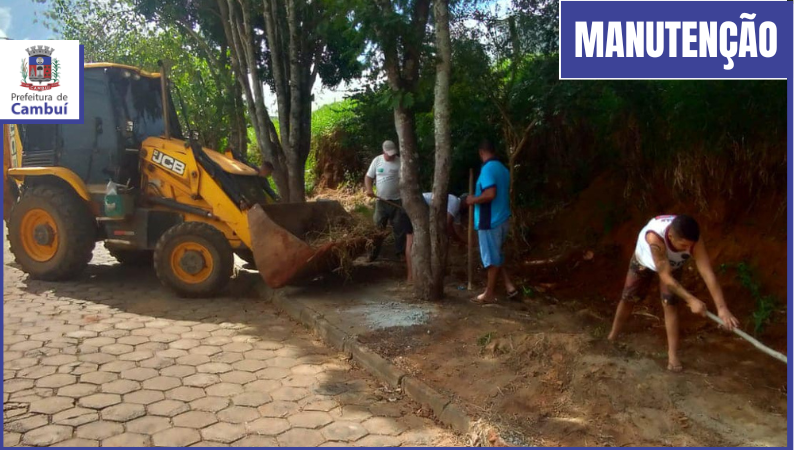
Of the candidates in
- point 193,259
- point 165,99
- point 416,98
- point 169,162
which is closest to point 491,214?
point 416,98

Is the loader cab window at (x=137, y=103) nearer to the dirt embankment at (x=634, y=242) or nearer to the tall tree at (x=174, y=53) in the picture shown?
the tall tree at (x=174, y=53)

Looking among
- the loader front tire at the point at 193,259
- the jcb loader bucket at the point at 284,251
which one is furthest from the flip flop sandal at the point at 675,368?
the loader front tire at the point at 193,259

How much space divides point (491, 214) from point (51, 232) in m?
5.28

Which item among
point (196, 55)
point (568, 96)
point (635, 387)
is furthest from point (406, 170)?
point (196, 55)

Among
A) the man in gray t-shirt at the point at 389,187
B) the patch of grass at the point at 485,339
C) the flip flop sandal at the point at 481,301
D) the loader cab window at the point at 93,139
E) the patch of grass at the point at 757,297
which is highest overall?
the loader cab window at the point at 93,139

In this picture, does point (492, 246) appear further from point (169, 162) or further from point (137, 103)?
point (137, 103)

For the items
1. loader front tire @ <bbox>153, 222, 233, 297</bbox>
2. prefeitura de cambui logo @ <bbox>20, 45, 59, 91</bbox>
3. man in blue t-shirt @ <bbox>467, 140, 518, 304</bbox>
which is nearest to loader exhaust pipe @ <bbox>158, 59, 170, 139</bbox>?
prefeitura de cambui logo @ <bbox>20, 45, 59, 91</bbox>

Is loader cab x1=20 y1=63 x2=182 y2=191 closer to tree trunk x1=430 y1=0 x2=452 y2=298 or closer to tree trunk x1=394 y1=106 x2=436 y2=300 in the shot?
tree trunk x1=394 y1=106 x2=436 y2=300

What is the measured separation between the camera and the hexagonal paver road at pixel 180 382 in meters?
3.77

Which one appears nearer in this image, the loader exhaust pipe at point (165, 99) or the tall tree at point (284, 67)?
the loader exhaust pipe at point (165, 99)

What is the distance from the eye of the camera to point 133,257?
859cm

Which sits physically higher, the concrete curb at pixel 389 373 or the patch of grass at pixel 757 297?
the patch of grass at pixel 757 297

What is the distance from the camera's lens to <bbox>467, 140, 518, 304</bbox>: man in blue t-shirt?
6.30 m

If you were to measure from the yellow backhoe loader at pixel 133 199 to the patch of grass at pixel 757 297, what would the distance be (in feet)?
12.6
